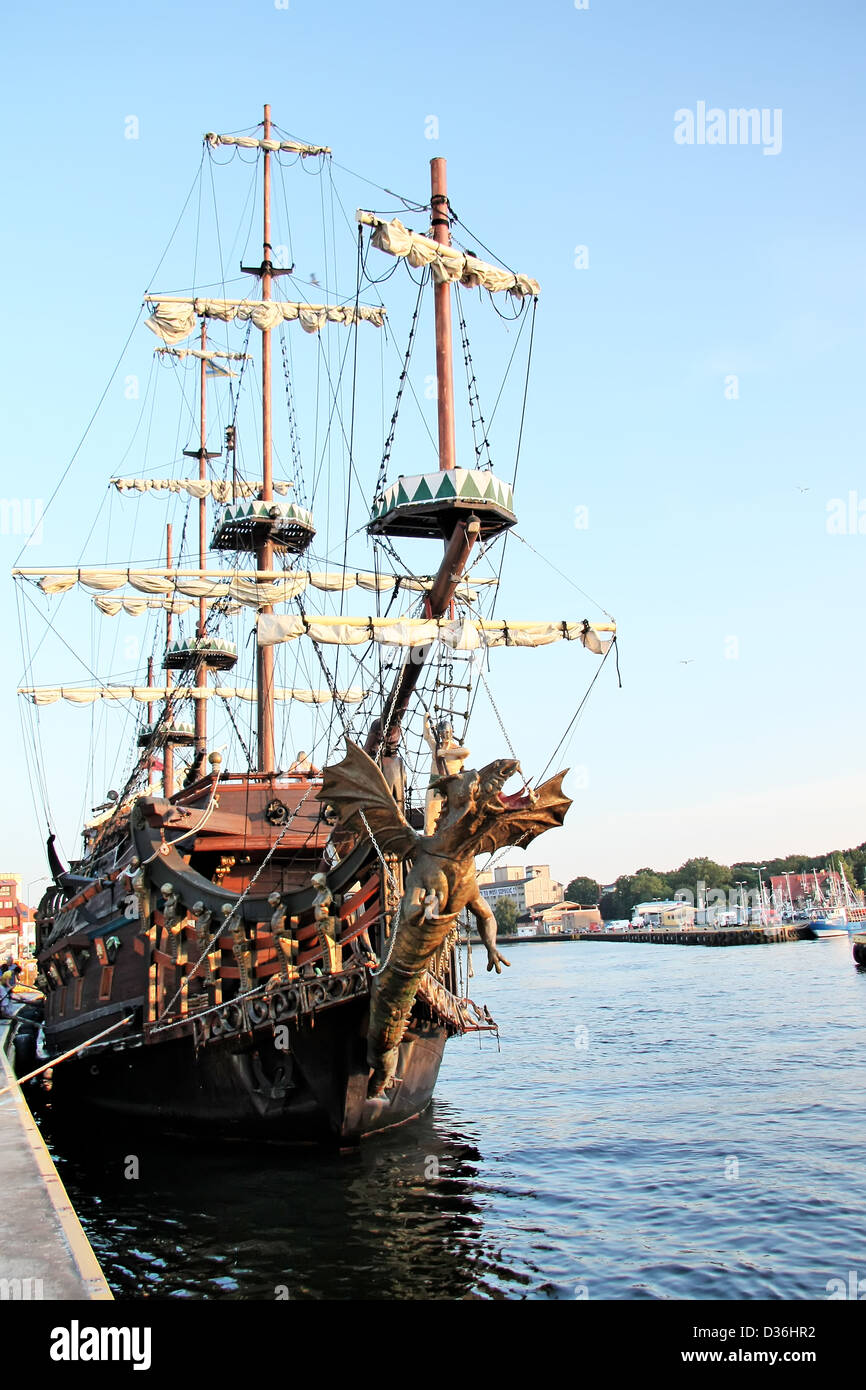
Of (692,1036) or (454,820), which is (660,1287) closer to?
(454,820)

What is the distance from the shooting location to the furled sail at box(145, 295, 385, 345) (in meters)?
26.1

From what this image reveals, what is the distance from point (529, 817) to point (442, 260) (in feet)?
25.6

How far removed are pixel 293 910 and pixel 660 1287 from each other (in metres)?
5.84

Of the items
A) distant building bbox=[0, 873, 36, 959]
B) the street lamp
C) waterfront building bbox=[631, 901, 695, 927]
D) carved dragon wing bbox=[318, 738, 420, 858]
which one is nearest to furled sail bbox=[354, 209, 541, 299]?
carved dragon wing bbox=[318, 738, 420, 858]

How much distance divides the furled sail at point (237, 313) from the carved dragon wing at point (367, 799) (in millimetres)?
17499

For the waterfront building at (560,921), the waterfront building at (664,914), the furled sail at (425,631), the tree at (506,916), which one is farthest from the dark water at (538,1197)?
the waterfront building at (560,921)

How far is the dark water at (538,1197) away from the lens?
10.1m

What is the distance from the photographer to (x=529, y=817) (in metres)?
11.3

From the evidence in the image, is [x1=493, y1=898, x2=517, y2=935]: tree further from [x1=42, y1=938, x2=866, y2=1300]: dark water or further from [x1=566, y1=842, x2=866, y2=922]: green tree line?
[x1=42, y1=938, x2=866, y2=1300]: dark water

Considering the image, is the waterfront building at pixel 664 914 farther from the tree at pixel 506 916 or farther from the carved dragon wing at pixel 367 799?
the carved dragon wing at pixel 367 799

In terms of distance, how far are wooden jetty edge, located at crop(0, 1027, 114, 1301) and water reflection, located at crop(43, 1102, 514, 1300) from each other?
1554 millimetres

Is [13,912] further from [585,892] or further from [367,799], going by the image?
[367,799]

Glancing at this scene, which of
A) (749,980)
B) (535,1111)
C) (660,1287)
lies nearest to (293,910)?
(660,1287)

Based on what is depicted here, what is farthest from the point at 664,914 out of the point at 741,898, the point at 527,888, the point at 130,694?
the point at 130,694
